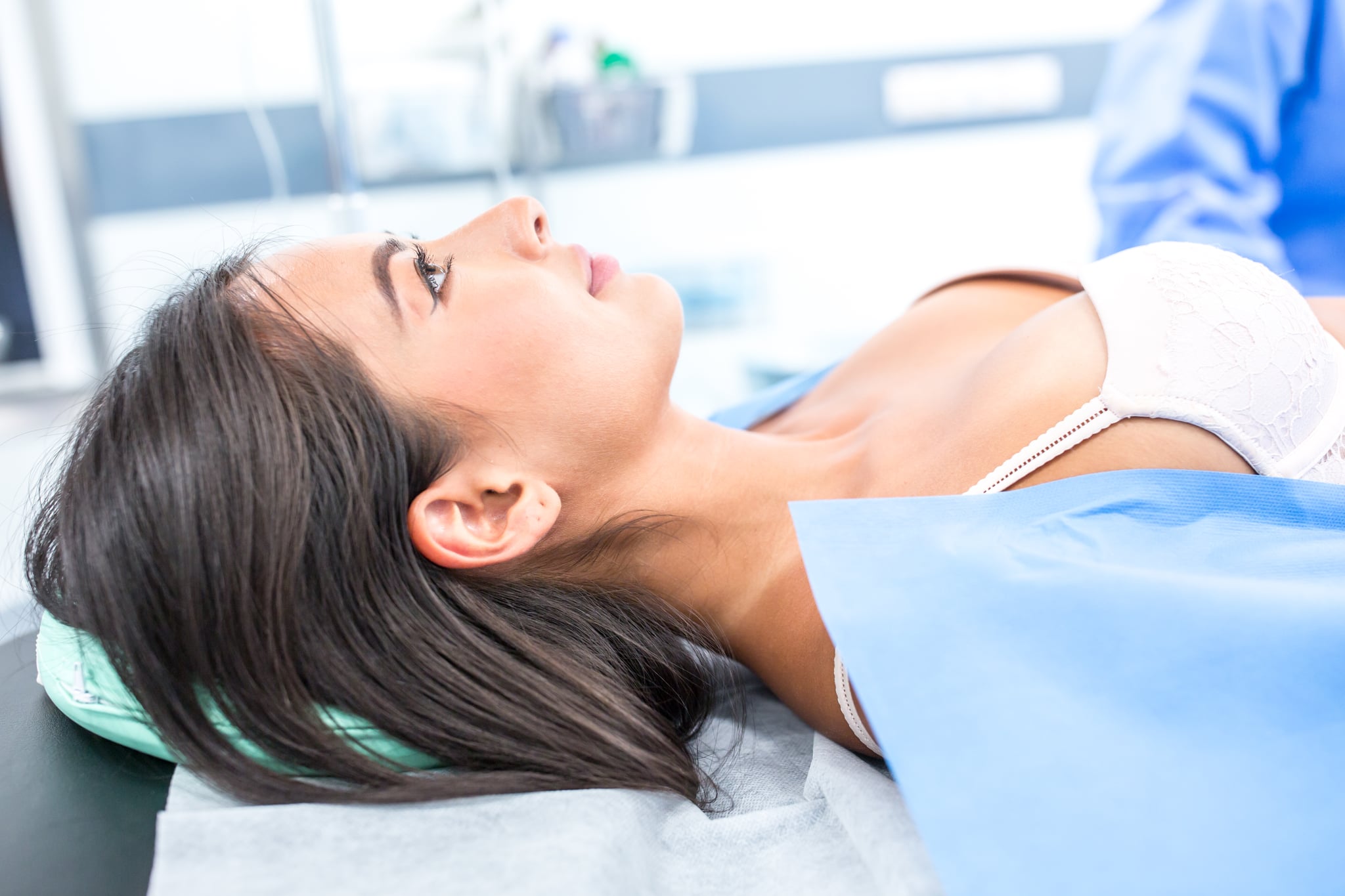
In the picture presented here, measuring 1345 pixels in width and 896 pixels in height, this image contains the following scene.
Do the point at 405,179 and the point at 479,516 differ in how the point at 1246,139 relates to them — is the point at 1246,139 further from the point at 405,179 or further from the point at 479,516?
the point at 405,179

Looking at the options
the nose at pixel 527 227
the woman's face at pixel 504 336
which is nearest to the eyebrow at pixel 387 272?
the woman's face at pixel 504 336

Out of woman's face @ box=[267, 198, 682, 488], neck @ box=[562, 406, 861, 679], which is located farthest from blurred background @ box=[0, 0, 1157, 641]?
woman's face @ box=[267, 198, 682, 488]

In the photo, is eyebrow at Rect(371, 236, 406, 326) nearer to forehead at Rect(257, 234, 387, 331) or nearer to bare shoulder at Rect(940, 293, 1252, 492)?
forehead at Rect(257, 234, 387, 331)

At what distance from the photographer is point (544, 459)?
1005mm

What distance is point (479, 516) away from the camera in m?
0.99

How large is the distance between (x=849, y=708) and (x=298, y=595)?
0.52 meters

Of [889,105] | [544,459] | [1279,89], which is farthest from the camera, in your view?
[889,105]

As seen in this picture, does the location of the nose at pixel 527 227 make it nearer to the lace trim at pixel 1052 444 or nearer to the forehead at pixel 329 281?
the forehead at pixel 329 281

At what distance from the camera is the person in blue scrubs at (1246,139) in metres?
1.81

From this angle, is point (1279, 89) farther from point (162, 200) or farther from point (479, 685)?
point (162, 200)

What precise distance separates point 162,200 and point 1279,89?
272cm

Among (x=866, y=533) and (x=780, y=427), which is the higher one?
(x=866, y=533)

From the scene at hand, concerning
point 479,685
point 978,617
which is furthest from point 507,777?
point 978,617

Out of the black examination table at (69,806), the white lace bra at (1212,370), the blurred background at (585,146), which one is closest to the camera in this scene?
the black examination table at (69,806)
